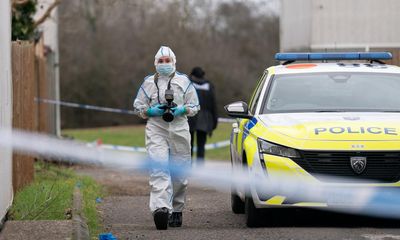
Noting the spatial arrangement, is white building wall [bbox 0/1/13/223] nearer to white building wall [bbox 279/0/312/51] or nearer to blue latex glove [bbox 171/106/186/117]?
blue latex glove [bbox 171/106/186/117]

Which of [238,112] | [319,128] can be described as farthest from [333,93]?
[319,128]

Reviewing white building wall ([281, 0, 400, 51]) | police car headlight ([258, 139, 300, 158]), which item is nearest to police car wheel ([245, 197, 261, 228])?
police car headlight ([258, 139, 300, 158])

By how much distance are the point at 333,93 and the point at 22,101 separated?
12.8ft

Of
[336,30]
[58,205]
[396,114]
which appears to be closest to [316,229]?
[396,114]

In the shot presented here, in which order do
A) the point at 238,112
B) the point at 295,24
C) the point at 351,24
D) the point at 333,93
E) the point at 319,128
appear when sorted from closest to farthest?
the point at 319,128, the point at 238,112, the point at 333,93, the point at 351,24, the point at 295,24

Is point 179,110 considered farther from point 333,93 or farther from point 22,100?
point 22,100

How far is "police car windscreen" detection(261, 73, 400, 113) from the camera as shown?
10758 millimetres

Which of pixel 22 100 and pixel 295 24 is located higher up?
pixel 295 24

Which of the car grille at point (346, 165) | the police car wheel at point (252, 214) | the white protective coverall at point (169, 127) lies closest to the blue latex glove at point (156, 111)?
the white protective coverall at point (169, 127)

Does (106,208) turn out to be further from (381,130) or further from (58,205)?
(381,130)

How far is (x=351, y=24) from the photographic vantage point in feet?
64.2

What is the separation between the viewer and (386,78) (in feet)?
36.8

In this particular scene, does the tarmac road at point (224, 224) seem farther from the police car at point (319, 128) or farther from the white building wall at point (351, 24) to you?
the white building wall at point (351, 24)

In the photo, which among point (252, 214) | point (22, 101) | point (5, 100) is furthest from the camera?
point (22, 101)
